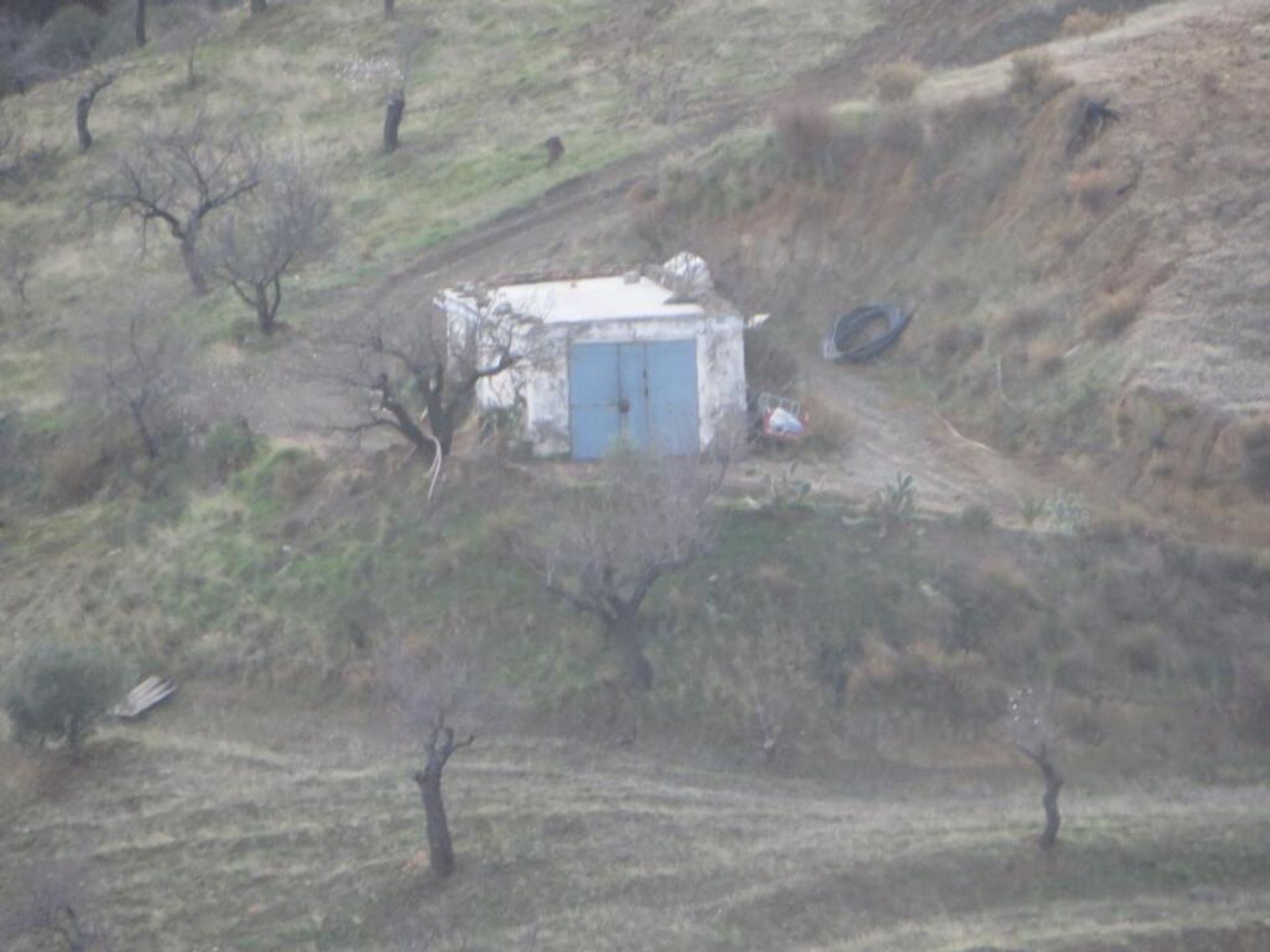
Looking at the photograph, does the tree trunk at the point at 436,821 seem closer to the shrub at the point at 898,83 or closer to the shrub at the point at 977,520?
the shrub at the point at 977,520

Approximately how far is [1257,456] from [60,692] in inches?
619

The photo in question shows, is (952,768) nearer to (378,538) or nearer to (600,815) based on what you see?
(600,815)

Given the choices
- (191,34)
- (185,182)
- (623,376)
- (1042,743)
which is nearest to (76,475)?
(623,376)

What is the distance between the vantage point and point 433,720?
18.2 metres

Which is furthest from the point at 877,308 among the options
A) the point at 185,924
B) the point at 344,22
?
the point at 344,22

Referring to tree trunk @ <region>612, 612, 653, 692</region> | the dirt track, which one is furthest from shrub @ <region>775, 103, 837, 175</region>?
tree trunk @ <region>612, 612, 653, 692</region>

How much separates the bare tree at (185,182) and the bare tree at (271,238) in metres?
0.53

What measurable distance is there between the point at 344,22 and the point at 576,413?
91.4ft

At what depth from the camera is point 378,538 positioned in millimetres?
23672

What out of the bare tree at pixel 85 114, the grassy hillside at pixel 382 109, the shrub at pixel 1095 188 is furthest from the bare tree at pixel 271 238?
the shrub at pixel 1095 188

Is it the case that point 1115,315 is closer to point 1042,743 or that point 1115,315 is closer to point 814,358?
point 814,358

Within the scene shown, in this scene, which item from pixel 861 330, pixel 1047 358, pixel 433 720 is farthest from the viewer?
pixel 861 330

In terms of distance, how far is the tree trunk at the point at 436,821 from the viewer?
1775 cm

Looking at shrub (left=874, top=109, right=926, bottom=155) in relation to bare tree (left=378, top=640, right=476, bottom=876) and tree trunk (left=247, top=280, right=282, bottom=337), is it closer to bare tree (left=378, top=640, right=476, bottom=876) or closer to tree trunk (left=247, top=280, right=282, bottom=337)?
tree trunk (left=247, top=280, right=282, bottom=337)
